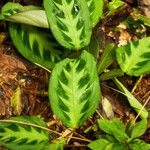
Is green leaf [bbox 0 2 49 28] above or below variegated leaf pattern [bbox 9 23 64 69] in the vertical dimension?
above

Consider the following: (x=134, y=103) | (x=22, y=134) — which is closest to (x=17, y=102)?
(x=22, y=134)

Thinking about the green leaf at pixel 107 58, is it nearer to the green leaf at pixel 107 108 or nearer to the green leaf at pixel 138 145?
the green leaf at pixel 107 108

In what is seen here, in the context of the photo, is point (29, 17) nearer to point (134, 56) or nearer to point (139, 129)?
point (134, 56)

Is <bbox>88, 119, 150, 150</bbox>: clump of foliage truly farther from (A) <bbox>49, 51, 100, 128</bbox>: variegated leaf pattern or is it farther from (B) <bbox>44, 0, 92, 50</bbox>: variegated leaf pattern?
(B) <bbox>44, 0, 92, 50</bbox>: variegated leaf pattern

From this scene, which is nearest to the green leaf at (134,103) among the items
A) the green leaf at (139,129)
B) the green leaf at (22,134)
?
the green leaf at (139,129)

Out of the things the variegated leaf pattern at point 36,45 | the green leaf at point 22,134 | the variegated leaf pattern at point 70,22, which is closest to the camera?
the green leaf at point 22,134

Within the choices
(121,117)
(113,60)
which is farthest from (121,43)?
(121,117)

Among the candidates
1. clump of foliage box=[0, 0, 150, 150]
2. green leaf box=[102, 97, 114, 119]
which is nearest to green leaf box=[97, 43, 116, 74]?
clump of foliage box=[0, 0, 150, 150]
